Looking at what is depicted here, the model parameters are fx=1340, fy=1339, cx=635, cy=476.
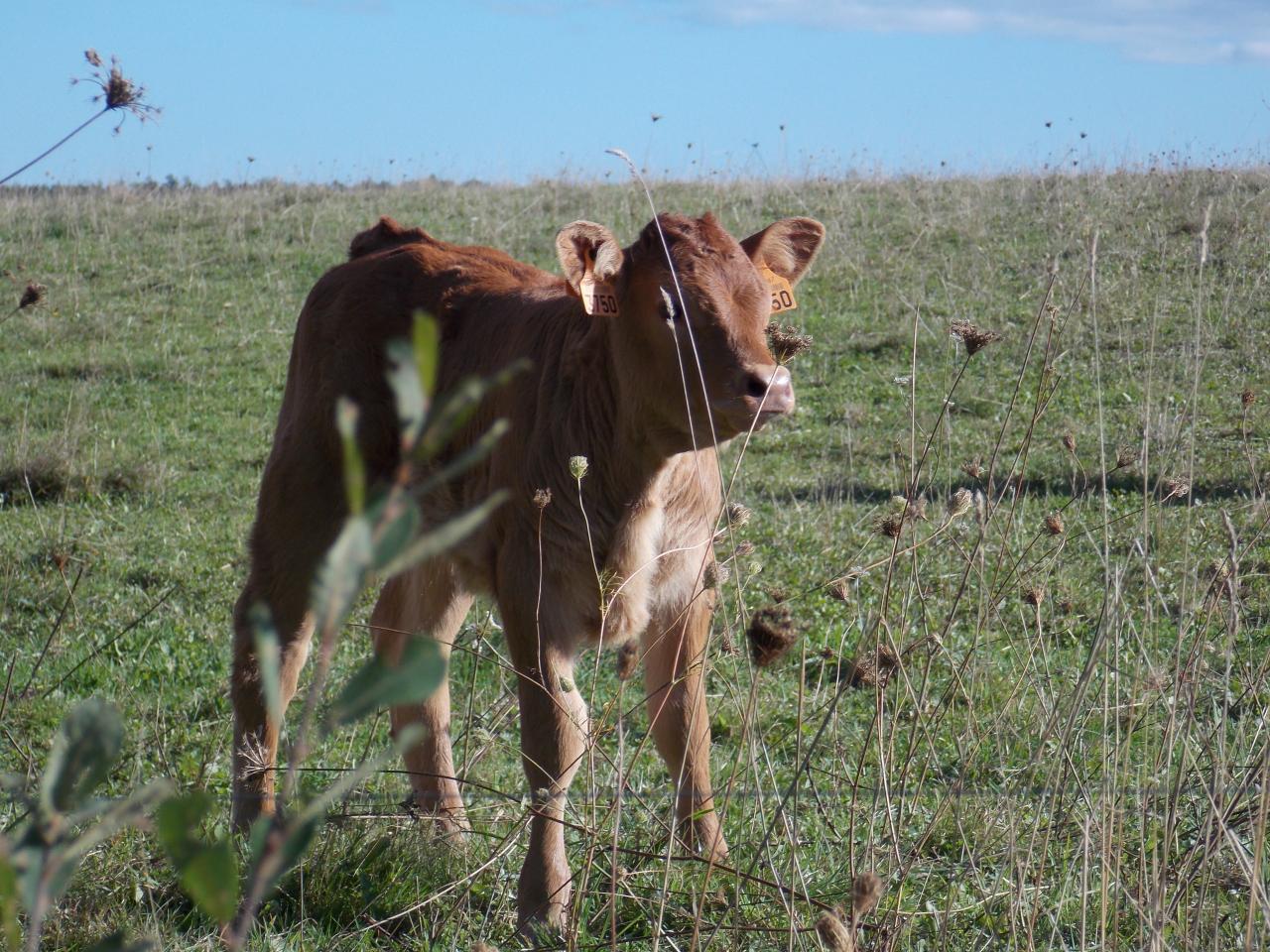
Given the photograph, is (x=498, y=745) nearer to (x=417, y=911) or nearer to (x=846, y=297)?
(x=417, y=911)

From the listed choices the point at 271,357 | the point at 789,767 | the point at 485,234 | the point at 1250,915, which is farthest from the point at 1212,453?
the point at 485,234

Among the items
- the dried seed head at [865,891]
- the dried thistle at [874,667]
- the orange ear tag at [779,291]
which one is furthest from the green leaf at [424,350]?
the orange ear tag at [779,291]

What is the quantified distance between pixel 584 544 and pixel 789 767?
128 cm

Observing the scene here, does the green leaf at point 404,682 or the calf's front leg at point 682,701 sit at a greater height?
the green leaf at point 404,682

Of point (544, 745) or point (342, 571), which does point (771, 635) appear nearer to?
point (342, 571)

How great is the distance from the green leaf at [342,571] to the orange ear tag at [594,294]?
129 inches

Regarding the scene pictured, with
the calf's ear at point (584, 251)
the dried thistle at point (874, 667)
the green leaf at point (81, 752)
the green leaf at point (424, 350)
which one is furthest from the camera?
the calf's ear at point (584, 251)

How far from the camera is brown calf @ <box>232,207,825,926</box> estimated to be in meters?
3.55

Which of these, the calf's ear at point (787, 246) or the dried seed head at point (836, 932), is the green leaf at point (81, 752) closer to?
the dried seed head at point (836, 932)

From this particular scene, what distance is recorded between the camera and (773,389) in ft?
10.6

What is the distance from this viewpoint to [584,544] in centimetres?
387

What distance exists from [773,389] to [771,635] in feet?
4.59

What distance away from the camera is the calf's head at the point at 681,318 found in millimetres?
3449

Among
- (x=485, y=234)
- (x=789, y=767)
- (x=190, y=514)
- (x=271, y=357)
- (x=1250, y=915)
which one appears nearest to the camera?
(x=1250, y=915)
